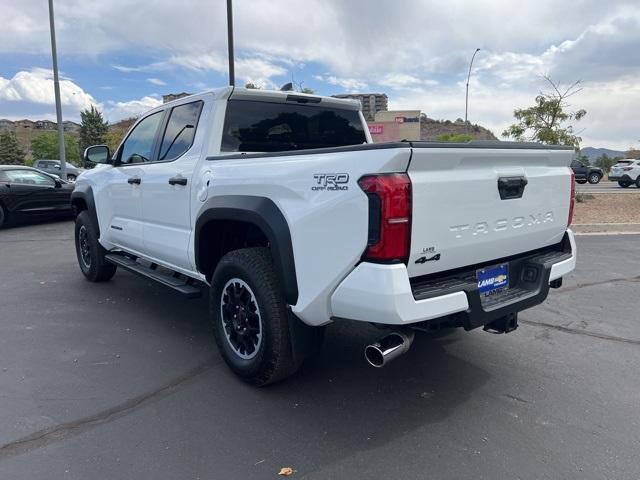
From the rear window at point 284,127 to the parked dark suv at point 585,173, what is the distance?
84.5 ft

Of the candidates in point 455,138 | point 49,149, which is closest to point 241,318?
point 455,138

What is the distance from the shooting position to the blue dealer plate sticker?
3.04 meters

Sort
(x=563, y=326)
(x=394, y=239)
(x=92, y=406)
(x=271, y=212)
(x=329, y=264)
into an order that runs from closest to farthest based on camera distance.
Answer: (x=394, y=239), (x=329, y=264), (x=271, y=212), (x=92, y=406), (x=563, y=326)

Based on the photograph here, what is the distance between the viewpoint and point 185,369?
380cm

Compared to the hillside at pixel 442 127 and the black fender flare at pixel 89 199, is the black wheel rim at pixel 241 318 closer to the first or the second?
the black fender flare at pixel 89 199

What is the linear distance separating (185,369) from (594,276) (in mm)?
5150

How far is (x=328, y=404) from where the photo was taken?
10.6 ft

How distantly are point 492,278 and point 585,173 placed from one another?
28.7 meters

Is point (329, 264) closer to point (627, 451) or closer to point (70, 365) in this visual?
point (627, 451)

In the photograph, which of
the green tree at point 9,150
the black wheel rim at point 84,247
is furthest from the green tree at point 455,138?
the green tree at point 9,150

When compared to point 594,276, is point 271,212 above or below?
above

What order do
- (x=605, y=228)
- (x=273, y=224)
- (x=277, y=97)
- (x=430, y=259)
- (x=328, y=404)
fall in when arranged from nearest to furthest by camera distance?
(x=430, y=259) → (x=273, y=224) → (x=328, y=404) → (x=277, y=97) → (x=605, y=228)

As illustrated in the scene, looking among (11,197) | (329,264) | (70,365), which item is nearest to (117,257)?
(70,365)

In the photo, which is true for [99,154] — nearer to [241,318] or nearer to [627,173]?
[241,318]
